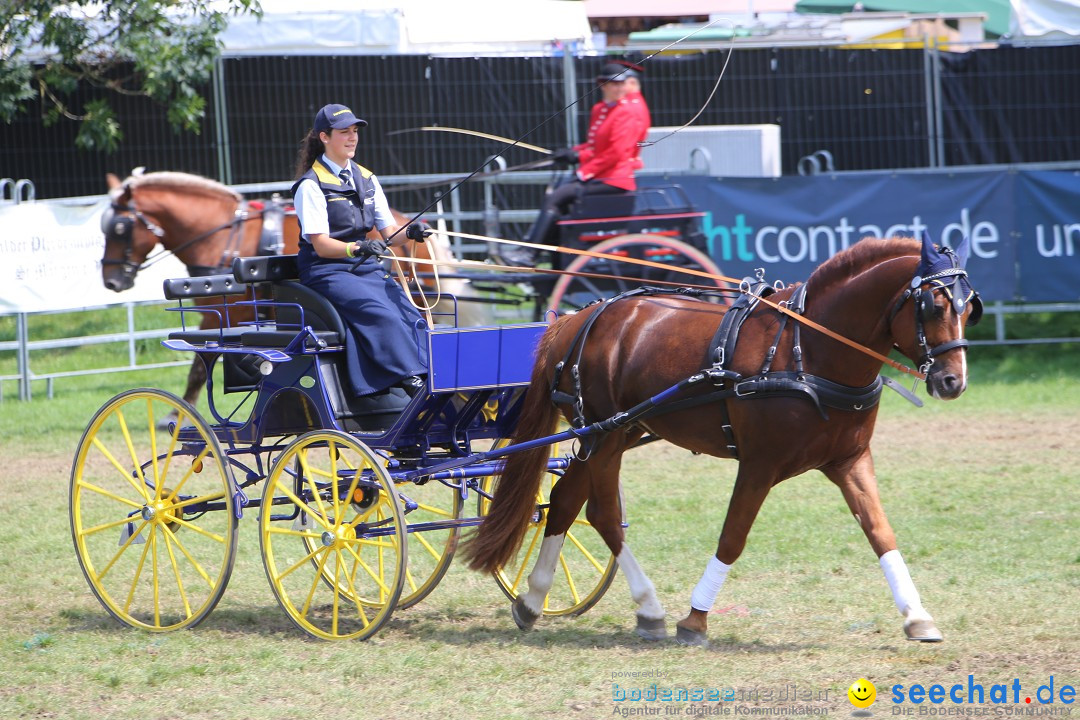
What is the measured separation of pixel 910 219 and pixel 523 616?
7110 millimetres

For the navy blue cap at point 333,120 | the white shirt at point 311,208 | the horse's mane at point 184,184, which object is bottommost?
the white shirt at point 311,208

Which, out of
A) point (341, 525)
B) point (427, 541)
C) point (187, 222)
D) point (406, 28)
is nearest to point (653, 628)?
point (341, 525)

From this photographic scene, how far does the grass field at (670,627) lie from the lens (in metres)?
4.70

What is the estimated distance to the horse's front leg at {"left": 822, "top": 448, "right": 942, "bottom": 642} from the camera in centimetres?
508

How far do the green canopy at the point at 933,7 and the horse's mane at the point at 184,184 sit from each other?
1218 centimetres

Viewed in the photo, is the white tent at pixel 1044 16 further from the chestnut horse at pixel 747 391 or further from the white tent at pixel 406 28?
the chestnut horse at pixel 747 391

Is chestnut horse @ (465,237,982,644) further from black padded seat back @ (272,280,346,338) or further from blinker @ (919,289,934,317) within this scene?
black padded seat back @ (272,280,346,338)

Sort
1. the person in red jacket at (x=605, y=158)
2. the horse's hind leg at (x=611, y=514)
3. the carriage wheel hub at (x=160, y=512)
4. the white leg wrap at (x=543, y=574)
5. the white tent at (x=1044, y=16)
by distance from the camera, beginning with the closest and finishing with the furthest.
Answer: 1. the horse's hind leg at (x=611, y=514)
2. the white leg wrap at (x=543, y=574)
3. the carriage wheel hub at (x=160, y=512)
4. the person in red jacket at (x=605, y=158)
5. the white tent at (x=1044, y=16)

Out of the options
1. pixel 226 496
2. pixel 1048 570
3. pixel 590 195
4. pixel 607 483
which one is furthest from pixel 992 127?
pixel 226 496

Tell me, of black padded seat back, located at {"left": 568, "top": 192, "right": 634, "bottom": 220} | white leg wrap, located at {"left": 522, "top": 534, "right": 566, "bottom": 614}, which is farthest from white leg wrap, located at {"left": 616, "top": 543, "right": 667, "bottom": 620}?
black padded seat back, located at {"left": 568, "top": 192, "right": 634, "bottom": 220}

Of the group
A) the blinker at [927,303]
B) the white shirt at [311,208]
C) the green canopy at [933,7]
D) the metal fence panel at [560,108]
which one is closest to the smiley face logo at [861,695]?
the blinker at [927,303]

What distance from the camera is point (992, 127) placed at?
13.2 metres

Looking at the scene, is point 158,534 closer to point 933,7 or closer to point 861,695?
point 861,695

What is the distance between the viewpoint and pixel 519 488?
18.5ft
